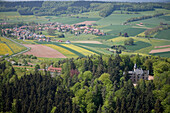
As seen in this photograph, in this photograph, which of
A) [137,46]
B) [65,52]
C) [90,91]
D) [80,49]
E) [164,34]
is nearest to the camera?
[90,91]

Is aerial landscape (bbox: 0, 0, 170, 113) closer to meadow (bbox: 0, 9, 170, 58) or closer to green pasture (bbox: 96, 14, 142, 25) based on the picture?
meadow (bbox: 0, 9, 170, 58)

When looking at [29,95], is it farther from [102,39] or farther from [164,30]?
[164,30]

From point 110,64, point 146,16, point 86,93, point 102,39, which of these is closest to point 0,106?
point 86,93

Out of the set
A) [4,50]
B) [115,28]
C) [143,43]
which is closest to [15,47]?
[4,50]

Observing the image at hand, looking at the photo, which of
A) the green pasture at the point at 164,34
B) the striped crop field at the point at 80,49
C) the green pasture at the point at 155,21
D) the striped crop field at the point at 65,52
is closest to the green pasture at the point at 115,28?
the green pasture at the point at 155,21

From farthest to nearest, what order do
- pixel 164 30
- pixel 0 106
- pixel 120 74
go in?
1. pixel 164 30
2. pixel 120 74
3. pixel 0 106

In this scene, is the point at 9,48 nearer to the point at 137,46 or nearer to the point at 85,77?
the point at 137,46

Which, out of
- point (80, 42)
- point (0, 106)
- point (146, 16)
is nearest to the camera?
point (0, 106)
